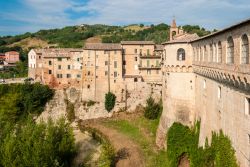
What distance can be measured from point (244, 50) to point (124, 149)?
23.7 meters

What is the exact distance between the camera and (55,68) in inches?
2381

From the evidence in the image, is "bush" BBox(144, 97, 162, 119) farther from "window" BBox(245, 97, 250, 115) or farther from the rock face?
"window" BBox(245, 97, 250, 115)

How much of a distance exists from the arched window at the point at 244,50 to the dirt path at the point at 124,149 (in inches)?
757

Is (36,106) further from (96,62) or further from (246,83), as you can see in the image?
(246,83)

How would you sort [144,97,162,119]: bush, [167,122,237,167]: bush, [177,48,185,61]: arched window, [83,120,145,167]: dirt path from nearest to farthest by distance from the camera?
[167,122,237,167]: bush, [177,48,185,61]: arched window, [83,120,145,167]: dirt path, [144,97,162,119]: bush

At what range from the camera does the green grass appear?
3578cm

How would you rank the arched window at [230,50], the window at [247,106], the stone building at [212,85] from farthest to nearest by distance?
the arched window at [230,50], the stone building at [212,85], the window at [247,106]

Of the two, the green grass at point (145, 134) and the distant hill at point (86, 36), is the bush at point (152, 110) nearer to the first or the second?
the green grass at point (145, 134)

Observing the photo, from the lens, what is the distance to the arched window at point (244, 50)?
62.1ft

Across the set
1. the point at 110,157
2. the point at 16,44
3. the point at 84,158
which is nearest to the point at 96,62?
the point at 84,158

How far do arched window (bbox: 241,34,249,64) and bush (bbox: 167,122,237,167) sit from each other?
6194mm


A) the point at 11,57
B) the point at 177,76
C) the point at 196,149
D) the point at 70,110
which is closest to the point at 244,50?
the point at 196,149

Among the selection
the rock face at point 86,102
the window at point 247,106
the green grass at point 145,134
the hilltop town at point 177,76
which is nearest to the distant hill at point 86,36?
the hilltop town at point 177,76

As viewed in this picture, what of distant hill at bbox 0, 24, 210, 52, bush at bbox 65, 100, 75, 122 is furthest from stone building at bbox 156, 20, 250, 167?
distant hill at bbox 0, 24, 210, 52
